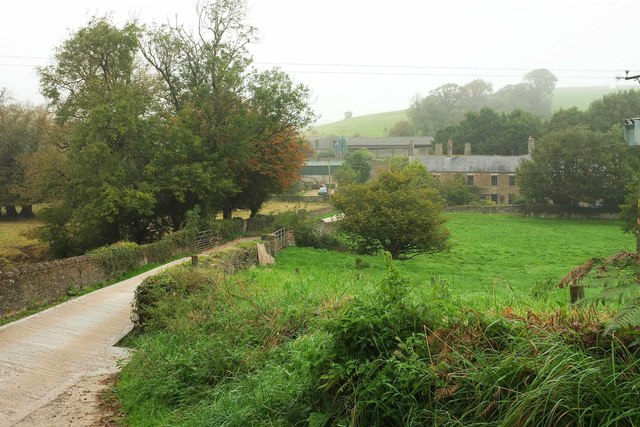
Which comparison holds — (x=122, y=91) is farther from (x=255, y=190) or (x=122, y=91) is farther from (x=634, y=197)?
(x=634, y=197)

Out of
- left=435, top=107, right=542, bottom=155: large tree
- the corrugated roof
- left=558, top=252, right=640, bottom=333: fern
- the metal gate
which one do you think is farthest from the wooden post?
the corrugated roof

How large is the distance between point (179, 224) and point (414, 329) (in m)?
31.4

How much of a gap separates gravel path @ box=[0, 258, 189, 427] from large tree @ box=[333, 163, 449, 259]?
1743 cm

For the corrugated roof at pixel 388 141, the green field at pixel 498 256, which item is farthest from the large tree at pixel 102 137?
the corrugated roof at pixel 388 141

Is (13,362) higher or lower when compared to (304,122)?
lower

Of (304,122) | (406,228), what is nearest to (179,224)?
(304,122)

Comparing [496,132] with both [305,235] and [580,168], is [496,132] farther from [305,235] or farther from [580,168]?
[305,235]

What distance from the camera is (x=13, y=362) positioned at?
11.1m

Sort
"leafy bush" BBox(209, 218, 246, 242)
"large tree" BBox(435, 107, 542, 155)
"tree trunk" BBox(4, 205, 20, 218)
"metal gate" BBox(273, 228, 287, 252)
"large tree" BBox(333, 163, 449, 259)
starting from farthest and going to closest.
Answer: "large tree" BBox(435, 107, 542, 155), "tree trunk" BBox(4, 205, 20, 218), "leafy bush" BBox(209, 218, 246, 242), "metal gate" BBox(273, 228, 287, 252), "large tree" BBox(333, 163, 449, 259)

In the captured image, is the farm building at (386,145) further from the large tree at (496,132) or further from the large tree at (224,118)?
the large tree at (224,118)

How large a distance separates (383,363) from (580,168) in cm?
6214

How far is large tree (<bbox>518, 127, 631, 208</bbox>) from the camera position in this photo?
59.9 metres

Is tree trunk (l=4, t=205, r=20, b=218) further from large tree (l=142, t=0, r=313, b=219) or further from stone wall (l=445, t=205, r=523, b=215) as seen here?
stone wall (l=445, t=205, r=523, b=215)

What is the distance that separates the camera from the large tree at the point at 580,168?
197 ft
